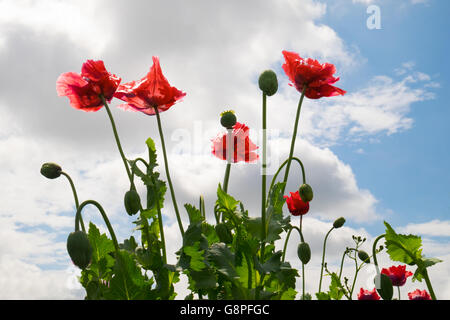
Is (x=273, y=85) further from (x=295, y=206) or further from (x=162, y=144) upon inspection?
(x=295, y=206)

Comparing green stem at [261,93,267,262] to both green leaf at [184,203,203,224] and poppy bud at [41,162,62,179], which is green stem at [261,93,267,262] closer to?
green leaf at [184,203,203,224]

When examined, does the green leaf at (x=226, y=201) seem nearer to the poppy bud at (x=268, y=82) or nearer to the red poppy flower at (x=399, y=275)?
the poppy bud at (x=268, y=82)

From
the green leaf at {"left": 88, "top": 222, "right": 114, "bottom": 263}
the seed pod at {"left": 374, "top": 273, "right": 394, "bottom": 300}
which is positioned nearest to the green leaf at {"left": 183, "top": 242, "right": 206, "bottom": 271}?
the green leaf at {"left": 88, "top": 222, "right": 114, "bottom": 263}

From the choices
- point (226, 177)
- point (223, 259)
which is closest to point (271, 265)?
point (223, 259)

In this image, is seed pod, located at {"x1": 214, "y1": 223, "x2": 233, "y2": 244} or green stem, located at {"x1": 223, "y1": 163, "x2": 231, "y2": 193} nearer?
seed pod, located at {"x1": 214, "y1": 223, "x2": 233, "y2": 244}

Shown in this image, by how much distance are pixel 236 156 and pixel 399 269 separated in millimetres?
1460

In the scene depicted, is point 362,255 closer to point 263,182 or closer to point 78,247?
point 263,182

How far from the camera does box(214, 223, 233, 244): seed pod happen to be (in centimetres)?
137

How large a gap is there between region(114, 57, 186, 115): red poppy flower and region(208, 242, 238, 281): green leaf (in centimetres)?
59

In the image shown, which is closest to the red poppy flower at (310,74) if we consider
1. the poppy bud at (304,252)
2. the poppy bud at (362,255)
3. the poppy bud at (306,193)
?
the poppy bud at (306,193)

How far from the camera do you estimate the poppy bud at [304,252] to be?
70.2 inches

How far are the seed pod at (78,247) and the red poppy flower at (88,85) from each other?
21.5 inches
